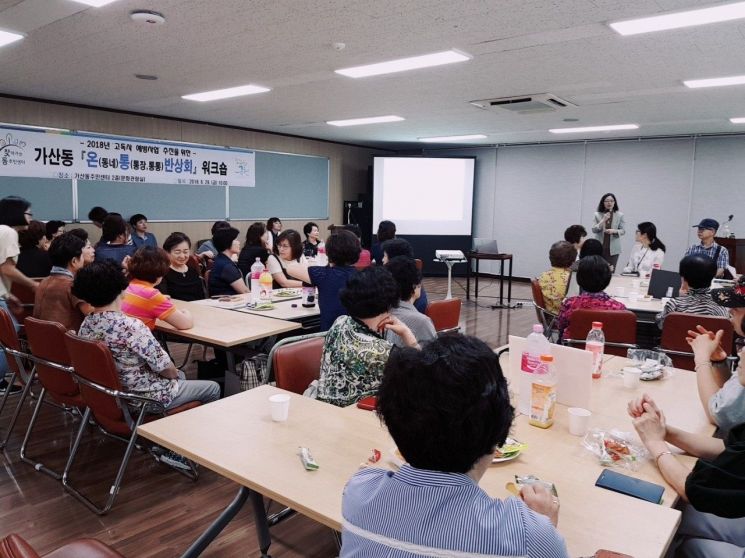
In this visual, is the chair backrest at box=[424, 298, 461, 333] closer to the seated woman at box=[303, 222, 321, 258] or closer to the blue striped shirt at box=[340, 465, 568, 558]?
the blue striped shirt at box=[340, 465, 568, 558]

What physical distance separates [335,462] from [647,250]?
240 inches

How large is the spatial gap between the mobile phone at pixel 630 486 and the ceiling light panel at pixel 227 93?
213 inches

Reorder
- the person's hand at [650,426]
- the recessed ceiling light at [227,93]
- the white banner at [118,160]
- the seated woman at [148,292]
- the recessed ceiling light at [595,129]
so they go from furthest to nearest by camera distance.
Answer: the recessed ceiling light at [595,129] < the white banner at [118,160] < the recessed ceiling light at [227,93] < the seated woman at [148,292] < the person's hand at [650,426]

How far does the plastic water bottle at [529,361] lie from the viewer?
200 centimetres

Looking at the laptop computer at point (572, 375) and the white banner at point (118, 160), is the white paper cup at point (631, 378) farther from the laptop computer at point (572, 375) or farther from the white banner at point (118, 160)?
the white banner at point (118, 160)

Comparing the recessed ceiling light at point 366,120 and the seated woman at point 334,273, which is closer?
the seated woman at point 334,273

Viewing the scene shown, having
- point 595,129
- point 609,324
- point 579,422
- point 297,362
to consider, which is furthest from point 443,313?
point 595,129

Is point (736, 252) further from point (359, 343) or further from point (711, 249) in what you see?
point (359, 343)

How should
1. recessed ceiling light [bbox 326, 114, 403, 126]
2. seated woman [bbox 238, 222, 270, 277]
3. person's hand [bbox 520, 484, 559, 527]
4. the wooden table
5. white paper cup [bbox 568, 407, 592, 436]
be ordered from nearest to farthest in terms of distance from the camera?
1. person's hand [bbox 520, 484, 559, 527]
2. the wooden table
3. white paper cup [bbox 568, 407, 592, 436]
4. seated woman [bbox 238, 222, 270, 277]
5. recessed ceiling light [bbox 326, 114, 403, 126]

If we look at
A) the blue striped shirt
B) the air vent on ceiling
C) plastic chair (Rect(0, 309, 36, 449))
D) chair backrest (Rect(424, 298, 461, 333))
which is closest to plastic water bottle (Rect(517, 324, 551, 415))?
the blue striped shirt

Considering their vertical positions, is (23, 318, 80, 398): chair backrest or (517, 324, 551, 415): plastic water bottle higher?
(517, 324, 551, 415): plastic water bottle

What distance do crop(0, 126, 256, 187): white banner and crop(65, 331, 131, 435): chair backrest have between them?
17.2ft

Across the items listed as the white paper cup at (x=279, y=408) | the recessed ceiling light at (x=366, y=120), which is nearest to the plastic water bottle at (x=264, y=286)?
the white paper cup at (x=279, y=408)

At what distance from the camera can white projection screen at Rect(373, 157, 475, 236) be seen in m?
11.2
